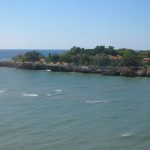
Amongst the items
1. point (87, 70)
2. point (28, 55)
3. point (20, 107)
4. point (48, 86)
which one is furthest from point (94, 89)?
point (28, 55)

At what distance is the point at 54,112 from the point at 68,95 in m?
13.1

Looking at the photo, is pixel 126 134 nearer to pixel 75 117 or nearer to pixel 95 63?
pixel 75 117

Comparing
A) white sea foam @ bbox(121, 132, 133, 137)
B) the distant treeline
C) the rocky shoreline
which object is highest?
the distant treeline

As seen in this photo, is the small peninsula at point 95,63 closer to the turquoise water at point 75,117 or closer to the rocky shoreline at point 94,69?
the rocky shoreline at point 94,69

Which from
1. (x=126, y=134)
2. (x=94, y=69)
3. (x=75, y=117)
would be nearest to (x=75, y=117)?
(x=75, y=117)

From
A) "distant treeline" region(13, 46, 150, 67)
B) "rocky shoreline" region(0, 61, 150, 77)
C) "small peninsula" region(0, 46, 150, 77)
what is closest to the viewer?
"rocky shoreline" region(0, 61, 150, 77)

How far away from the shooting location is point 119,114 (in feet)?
144

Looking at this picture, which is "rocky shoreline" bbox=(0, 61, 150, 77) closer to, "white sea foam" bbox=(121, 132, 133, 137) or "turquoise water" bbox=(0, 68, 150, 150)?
"turquoise water" bbox=(0, 68, 150, 150)

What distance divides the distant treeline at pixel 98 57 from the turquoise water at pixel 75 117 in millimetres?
28684

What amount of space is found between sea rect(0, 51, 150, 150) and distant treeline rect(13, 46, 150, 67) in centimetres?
2857

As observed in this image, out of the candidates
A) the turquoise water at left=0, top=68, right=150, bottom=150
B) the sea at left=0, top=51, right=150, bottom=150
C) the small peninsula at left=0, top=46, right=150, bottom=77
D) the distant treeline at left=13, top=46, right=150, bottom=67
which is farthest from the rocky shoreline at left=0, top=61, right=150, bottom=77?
the turquoise water at left=0, top=68, right=150, bottom=150

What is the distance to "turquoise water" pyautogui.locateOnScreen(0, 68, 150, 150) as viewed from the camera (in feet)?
110

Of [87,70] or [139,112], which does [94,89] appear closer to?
[139,112]

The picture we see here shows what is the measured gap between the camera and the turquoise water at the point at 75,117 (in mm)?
33594
